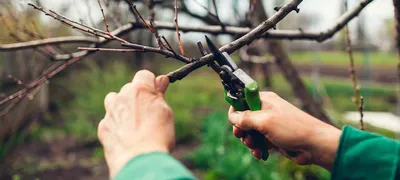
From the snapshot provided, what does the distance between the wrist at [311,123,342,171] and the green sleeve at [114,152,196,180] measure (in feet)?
1.28

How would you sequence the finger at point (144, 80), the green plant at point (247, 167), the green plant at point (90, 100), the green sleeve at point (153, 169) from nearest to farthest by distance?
the green sleeve at point (153, 169) < the finger at point (144, 80) < the green plant at point (247, 167) < the green plant at point (90, 100)

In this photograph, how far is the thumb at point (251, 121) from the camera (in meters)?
1.14

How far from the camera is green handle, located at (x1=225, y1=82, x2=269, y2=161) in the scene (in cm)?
118

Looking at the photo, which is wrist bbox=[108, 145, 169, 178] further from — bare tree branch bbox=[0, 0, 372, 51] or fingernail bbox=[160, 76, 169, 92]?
bare tree branch bbox=[0, 0, 372, 51]

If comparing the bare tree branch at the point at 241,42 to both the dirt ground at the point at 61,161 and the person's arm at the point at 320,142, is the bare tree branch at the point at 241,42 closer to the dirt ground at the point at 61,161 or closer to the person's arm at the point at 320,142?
the person's arm at the point at 320,142

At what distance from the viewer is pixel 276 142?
44.8 inches

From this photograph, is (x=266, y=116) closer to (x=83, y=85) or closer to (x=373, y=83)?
(x=83, y=85)

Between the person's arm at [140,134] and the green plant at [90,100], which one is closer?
the person's arm at [140,134]

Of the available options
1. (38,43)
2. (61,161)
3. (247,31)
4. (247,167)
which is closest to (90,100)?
(61,161)

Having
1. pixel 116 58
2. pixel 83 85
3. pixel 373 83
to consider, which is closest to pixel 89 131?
pixel 83 85

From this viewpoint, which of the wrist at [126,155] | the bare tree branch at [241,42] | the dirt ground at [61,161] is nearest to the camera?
the wrist at [126,155]

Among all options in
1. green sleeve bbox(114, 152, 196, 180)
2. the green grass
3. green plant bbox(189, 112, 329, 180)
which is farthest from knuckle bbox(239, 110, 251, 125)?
the green grass

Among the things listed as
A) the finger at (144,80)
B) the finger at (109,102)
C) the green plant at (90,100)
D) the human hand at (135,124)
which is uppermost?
the green plant at (90,100)

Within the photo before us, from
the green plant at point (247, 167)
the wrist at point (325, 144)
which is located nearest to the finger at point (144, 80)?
the wrist at point (325, 144)
